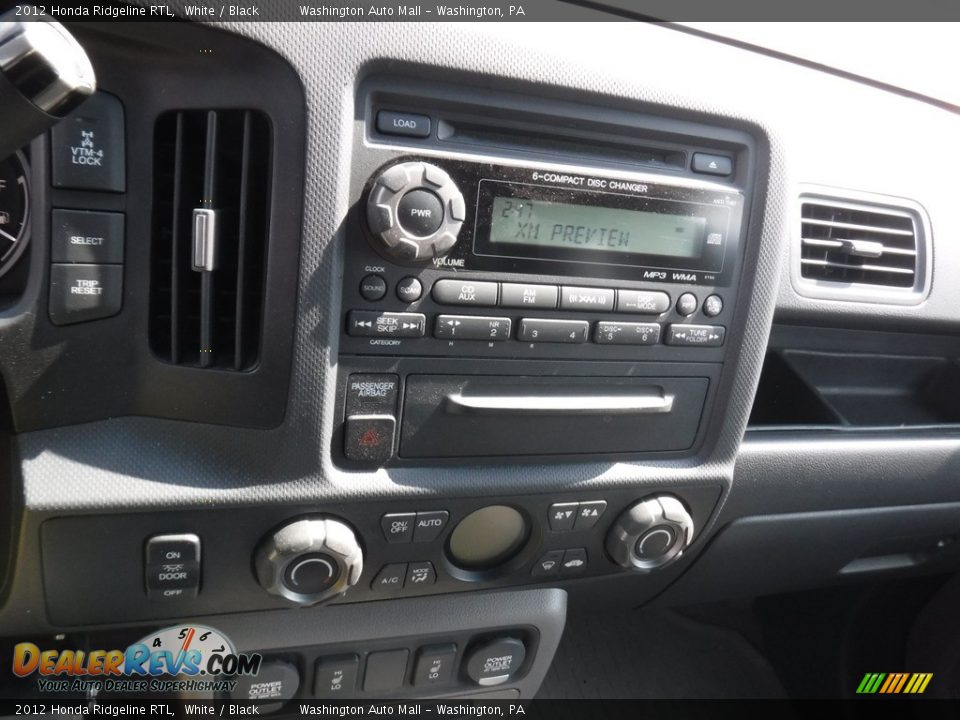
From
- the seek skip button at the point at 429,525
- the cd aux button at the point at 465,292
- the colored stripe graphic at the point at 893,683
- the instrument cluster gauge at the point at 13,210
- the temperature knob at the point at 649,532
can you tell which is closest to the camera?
the instrument cluster gauge at the point at 13,210

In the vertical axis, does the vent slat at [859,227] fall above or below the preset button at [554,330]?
above

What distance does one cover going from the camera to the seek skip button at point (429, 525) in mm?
1004

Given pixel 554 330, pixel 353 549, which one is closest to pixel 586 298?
pixel 554 330

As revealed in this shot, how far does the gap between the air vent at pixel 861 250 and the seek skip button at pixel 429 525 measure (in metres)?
0.72

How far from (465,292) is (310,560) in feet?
1.23

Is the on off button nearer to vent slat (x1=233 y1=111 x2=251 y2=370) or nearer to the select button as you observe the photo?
vent slat (x1=233 y1=111 x2=251 y2=370)

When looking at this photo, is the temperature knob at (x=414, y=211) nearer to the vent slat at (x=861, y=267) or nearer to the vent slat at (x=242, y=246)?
the vent slat at (x=242, y=246)

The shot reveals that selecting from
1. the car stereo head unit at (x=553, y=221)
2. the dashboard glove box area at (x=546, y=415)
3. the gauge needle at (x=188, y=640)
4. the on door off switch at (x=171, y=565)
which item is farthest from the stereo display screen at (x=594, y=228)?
the gauge needle at (x=188, y=640)

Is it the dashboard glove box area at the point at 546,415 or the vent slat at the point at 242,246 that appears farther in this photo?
the dashboard glove box area at the point at 546,415

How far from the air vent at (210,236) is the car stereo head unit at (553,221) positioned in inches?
5.3

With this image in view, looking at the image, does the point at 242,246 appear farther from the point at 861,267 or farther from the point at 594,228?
the point at 861,267

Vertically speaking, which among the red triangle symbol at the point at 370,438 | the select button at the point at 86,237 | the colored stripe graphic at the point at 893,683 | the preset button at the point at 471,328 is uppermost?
the select button at the point at 86,237

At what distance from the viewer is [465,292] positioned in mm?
906

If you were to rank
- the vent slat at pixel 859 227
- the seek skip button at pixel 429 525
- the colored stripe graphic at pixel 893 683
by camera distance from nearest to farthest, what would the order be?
the seek skip button at pixel 429 525
the vent slat at pixel 859 227
the colored stripe graphic at pixel 893 683
